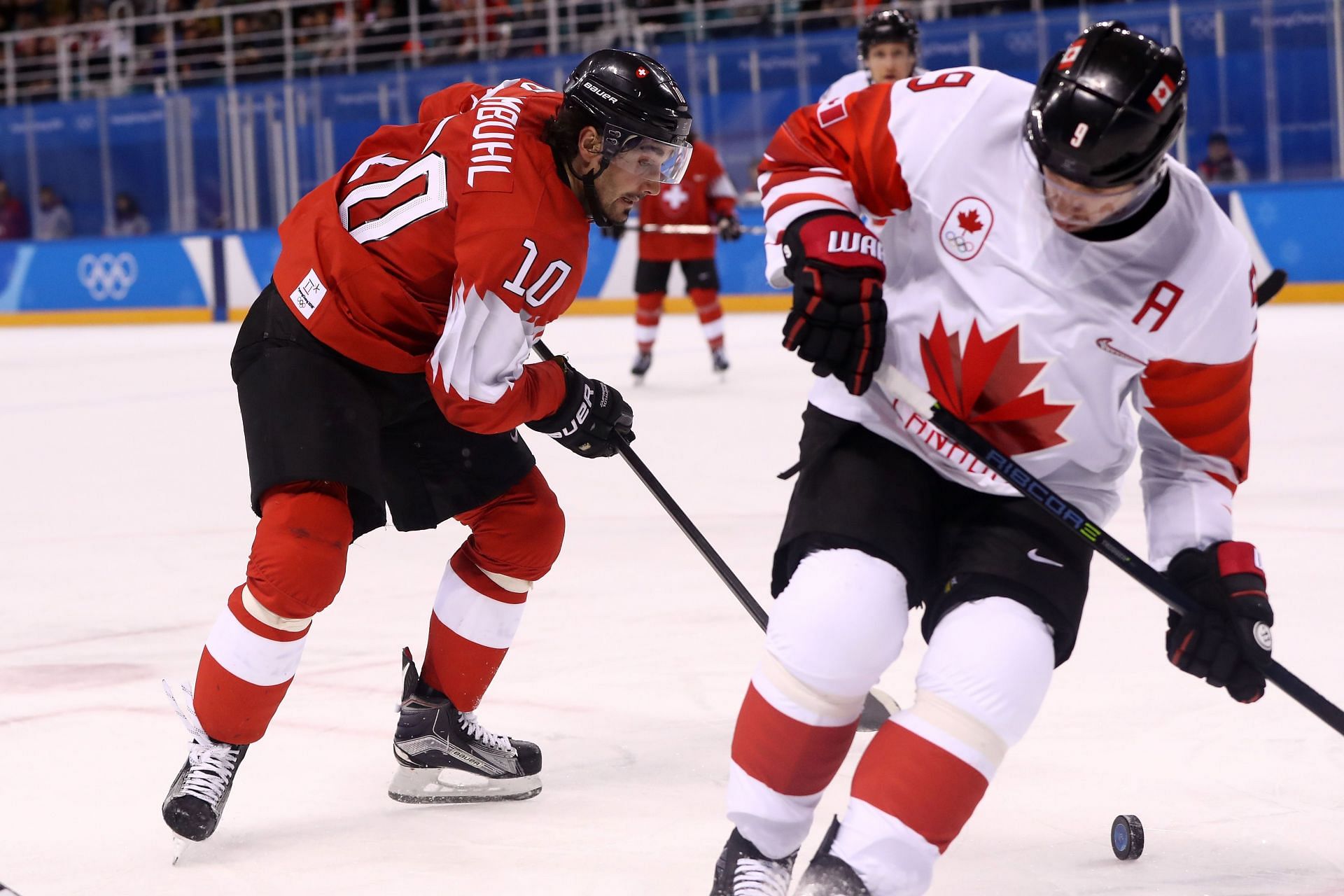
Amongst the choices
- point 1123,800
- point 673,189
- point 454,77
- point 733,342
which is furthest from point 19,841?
point 454,77

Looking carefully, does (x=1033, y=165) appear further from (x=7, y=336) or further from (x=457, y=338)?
(x=7, y=336)

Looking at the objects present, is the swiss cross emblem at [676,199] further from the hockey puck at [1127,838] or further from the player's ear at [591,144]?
the hockey puck at [1127,838]

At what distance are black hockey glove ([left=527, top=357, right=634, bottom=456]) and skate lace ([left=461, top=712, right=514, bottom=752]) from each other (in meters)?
0.46

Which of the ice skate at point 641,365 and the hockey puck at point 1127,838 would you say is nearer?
the hockey puck at point 1127,838

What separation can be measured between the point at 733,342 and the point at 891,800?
853 centimetres

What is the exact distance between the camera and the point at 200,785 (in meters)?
2.31

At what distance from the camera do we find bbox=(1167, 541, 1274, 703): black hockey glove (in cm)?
183

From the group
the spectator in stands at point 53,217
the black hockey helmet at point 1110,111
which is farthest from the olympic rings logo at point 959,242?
the spectator in stands at point 53,217

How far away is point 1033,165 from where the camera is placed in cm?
182

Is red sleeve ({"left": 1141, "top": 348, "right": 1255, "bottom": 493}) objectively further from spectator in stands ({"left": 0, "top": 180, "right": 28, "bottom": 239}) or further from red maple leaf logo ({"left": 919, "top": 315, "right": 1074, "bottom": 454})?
spectator in stands ({"left": 0, "top": 180, "right": 28, "bottom": 239})

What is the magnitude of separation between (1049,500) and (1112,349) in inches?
7.0

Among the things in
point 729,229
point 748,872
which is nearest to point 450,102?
point 748,872

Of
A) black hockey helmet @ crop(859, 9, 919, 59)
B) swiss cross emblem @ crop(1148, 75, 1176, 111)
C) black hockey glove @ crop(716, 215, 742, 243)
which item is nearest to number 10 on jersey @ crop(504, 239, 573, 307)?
swiss cross emblem @ crop(1148, 75, 1176, 111)

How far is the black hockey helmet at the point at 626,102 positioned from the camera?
7.45 ft
